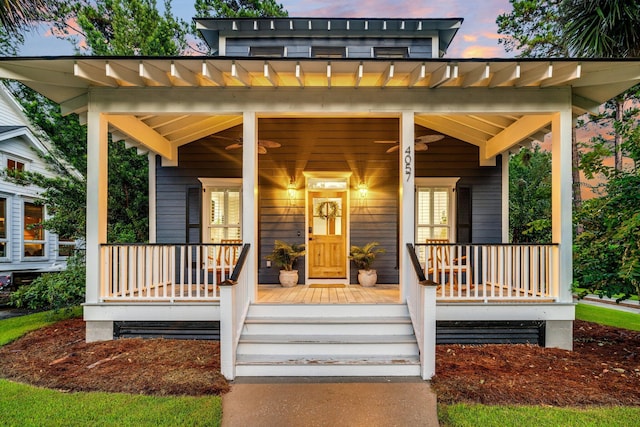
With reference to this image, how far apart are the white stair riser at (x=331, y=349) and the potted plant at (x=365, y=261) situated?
2.60m

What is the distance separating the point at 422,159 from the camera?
729 cm

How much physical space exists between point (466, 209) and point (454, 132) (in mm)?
1650

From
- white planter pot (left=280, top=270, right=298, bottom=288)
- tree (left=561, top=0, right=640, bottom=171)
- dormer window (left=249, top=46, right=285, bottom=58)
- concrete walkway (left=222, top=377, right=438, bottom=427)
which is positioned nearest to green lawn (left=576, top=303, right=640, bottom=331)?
tree (left=561, top=0, right=640, bottom=171)

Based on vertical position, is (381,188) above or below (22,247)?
above

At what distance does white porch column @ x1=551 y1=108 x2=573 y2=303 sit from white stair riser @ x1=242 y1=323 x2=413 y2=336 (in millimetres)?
2299

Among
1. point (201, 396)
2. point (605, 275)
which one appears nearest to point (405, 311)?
point (605, 275)

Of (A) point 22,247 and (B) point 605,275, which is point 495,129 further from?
(A) point 22,247

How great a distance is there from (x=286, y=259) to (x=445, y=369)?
3574 mm

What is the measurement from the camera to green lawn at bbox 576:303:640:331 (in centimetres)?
651

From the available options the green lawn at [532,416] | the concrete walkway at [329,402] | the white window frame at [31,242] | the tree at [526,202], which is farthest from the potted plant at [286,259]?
the tree at [526,202]

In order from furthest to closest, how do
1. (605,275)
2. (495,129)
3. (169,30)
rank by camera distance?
(169,30), (495,129), (605,275)

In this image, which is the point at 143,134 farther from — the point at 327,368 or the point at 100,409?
the point at 327,368

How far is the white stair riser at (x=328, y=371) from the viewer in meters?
3.99

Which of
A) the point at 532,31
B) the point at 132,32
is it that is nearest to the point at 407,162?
the point at 132,32
